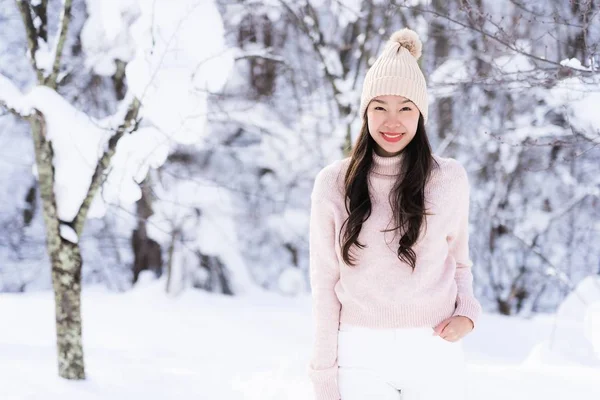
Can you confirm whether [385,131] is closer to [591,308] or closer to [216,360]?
[591,308]

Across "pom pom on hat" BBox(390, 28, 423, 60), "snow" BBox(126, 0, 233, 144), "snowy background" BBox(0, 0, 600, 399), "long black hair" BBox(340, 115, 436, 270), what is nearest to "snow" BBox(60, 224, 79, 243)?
"snowy background" BBox(0, 0, 600, 399)

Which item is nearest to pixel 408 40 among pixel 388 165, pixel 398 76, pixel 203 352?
pixel 398 76

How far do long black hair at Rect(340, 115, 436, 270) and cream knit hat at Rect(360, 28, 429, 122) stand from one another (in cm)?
12

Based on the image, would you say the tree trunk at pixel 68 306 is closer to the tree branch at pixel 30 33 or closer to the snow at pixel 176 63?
the snow at pixel 176 63

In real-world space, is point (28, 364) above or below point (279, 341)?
above

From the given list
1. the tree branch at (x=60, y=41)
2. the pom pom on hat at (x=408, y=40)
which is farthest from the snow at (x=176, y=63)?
the pom pom on hat at (x=408, y=40)

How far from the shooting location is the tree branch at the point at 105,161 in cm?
382

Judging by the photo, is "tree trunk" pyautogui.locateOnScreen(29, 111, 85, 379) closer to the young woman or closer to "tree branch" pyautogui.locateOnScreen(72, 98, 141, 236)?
"tree branch" pyautogui.locateOnScreen(72, 98, 141, 236)

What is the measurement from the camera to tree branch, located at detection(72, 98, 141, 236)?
12.5ft

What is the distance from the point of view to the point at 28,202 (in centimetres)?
962

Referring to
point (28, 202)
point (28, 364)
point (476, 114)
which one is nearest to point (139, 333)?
point (28, 364)

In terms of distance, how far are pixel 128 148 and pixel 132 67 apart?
1.49 ft

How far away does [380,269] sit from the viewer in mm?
1893

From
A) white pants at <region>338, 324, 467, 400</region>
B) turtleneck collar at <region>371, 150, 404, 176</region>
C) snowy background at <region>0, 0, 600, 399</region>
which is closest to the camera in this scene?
white pants at <region>338, 324, 467, 400</region>
